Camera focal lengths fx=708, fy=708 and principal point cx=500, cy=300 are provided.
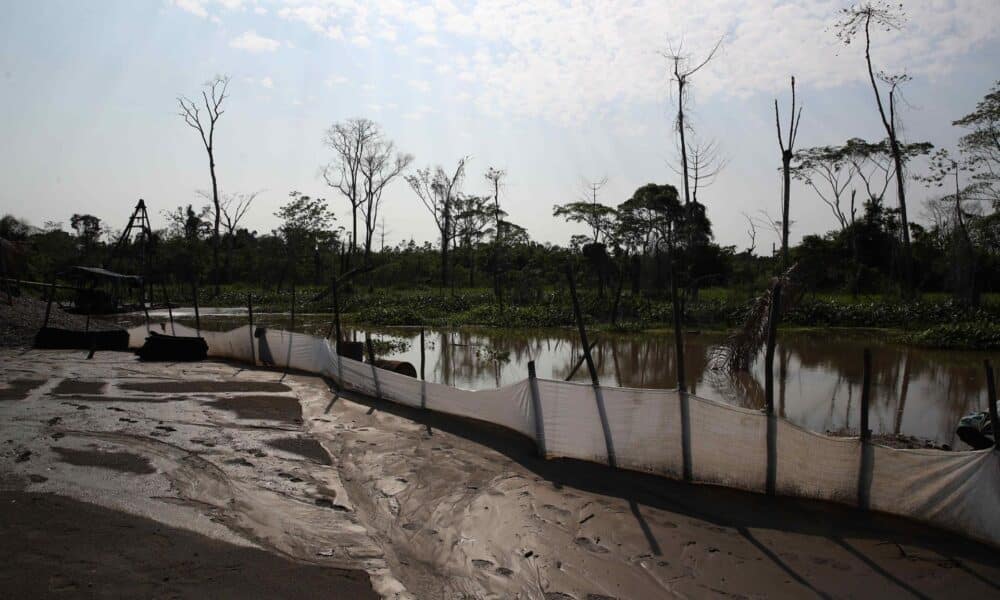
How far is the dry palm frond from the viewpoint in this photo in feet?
46.1

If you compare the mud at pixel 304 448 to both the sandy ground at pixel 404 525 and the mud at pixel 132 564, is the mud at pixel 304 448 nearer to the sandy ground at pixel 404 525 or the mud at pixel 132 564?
the sandy ground at pixel 404 525

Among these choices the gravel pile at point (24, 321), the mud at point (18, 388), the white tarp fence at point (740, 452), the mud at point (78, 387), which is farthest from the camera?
the gravel pile at point (24, 321)

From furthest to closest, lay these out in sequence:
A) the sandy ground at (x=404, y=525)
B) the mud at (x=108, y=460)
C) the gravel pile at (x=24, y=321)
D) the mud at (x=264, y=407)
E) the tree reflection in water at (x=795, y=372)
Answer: the gravel pile at (x=24, y=321) < the tree reflection in water at (x=795, y=372) < the mud at (x=264, y=407) < the mud at (x=108, y=460) < the sandy ground at (x=404, y=525)

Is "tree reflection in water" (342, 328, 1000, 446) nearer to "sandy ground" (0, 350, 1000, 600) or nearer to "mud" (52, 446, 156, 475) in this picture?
"sandy ground" (0, 350, 1000, 600)

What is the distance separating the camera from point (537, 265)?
42.9 metres

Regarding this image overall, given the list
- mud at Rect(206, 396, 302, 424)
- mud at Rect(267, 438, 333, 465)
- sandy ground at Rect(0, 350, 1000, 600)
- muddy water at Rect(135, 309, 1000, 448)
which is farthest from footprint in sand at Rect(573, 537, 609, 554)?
muddy water at Rect(135, 309, 1000, 448)

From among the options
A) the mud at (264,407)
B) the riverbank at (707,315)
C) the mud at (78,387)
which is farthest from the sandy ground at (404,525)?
the riverbank at (707,315)

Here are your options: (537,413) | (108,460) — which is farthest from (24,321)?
(537,413)

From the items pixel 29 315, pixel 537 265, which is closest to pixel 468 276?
pixel 537 265

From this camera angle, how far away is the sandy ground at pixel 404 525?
205 inches

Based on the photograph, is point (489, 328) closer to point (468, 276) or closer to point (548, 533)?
point (548, 533)

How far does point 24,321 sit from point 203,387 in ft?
34.8

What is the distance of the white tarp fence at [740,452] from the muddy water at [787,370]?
4.65 meters

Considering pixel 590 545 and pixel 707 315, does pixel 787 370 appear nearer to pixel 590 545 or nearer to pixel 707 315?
pixel 707 315
